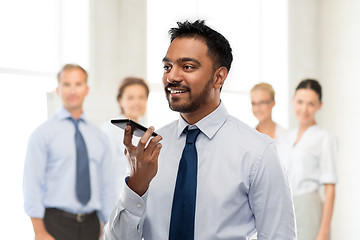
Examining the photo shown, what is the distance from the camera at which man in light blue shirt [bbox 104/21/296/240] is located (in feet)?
4.33

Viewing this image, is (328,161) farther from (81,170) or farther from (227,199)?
(227,199)

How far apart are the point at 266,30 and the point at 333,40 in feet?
2.82

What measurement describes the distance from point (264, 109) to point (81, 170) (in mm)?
1713

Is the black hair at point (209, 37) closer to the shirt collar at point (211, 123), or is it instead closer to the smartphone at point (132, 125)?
the shirt collar at point (211, 123)

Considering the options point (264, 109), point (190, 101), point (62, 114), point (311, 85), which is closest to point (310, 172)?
point (264, 109)

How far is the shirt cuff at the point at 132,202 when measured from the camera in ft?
4.30

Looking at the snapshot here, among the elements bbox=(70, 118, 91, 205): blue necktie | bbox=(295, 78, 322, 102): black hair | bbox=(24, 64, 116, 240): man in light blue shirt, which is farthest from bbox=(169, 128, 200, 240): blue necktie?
bbox=(295, 78, 322, 102): black hair

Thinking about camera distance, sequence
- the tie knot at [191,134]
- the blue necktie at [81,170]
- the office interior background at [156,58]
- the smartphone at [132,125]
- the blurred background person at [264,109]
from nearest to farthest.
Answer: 1. the smartphone at [132,125]
2. the tie knot at [191,134]
3. the blue necktie at [81,170]
4. the office interior background at [156,58]
5. the blurred background person at [264,109]

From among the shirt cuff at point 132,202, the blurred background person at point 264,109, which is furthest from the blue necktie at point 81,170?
the shirt cuff at point 132,202

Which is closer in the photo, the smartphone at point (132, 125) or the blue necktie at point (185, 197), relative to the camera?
the smartphone at point (132, 125)

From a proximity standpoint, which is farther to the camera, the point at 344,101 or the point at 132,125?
the point at 344,101

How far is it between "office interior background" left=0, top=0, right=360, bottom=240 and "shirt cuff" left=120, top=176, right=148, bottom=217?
95.1 inches

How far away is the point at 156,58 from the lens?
14.5 feet

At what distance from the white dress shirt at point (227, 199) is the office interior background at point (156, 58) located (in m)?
2.38
